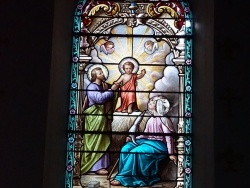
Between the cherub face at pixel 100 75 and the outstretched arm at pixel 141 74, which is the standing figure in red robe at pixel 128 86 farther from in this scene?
the cherub face at pixel 100 75

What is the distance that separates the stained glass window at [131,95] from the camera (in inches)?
272

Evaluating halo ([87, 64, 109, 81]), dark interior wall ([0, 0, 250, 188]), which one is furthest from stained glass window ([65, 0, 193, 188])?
dark interior wall ([0, 0, 250, 188])

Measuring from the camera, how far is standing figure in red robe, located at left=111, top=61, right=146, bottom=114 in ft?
23.4

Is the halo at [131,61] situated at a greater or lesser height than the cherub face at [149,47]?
lesser

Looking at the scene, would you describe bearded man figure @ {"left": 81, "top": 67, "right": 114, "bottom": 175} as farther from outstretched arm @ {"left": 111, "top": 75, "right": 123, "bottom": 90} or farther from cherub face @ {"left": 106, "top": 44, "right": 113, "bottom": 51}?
cherub face @ {"left": 106, "top": 44, "right": 113, "bottom": 51}

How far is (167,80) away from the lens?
7203 mm

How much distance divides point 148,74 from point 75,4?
0.92 metres
